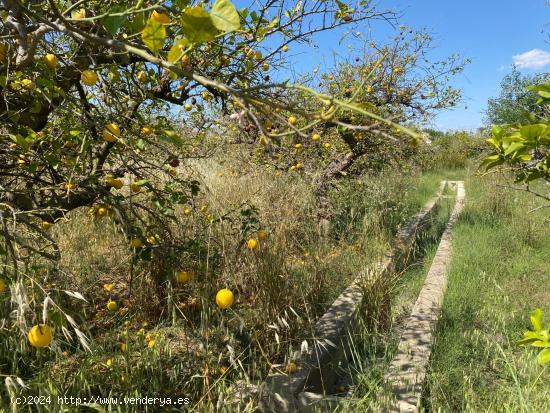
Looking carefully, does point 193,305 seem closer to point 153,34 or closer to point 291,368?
point 291,368

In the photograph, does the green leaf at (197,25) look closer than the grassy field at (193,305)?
Yes

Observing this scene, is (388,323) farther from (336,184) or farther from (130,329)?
(336,184)

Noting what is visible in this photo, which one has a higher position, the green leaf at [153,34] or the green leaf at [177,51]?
the green leaf at [153,34]

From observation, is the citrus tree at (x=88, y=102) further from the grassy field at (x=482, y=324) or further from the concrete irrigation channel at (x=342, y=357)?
the grassy field at (x=482, y=324)

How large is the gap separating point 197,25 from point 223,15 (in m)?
0.04

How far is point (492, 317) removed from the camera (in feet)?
10.3

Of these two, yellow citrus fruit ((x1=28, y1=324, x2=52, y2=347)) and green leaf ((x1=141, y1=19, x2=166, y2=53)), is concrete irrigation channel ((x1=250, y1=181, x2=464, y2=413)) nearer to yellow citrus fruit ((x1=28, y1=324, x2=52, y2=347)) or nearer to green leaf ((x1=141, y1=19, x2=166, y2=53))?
yellow citrus fruit ((x1=28, y1=324, x2=52, y2=347))

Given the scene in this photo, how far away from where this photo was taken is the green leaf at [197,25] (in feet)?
1.84

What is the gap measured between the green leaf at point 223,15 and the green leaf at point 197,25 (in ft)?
0.04

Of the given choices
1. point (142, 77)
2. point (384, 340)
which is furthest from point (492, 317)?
point (142, 77)

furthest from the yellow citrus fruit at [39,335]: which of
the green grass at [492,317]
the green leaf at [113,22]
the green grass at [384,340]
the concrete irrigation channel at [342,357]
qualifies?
the green grass at [492,317]

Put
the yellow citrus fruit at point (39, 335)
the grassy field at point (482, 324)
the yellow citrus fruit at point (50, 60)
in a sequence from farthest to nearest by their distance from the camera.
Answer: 1. the grassy field at point (482, 324)
2. the yellow citrus fruit at point (50, 60)
3. the yellow citrus fruit at point (39, 335)

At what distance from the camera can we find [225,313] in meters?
2.58

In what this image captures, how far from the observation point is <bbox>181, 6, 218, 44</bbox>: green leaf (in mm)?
560
